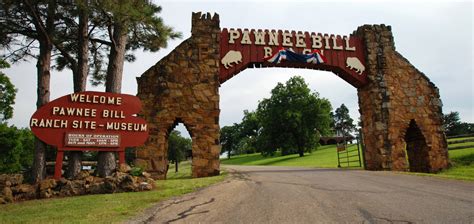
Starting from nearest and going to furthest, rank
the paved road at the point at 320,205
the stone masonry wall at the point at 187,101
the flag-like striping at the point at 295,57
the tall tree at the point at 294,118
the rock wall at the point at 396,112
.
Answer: the paved road at the point at 320,205 < the stone masonry wall at the point at 187,101 < the flag-like striping at the point at 295,57 < the rock wall at the point at 396,112 < the tall tree at the point at 294,118

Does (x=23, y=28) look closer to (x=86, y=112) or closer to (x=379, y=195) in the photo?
(x=86, y=112)

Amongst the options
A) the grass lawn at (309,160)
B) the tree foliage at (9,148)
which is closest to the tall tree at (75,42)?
the grass lawn at (309,160)

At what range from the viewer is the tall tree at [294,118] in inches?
1332

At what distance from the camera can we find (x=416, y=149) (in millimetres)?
14164

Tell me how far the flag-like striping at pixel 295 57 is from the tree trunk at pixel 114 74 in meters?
6.01

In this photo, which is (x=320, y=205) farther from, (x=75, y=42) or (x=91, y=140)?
(x=75, y=42)

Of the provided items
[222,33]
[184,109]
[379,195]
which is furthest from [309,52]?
[379,195]

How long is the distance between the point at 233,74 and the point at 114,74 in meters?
5.04

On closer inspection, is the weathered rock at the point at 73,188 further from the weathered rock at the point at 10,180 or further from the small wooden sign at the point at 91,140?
the weathered rock at the point at 10,180

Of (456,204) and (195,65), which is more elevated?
(195,65)

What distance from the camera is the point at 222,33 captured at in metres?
13.1

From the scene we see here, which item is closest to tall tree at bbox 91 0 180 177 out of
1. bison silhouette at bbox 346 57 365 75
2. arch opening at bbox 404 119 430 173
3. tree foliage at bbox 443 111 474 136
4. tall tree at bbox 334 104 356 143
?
bison silhouette at bbox 346 57 365 75

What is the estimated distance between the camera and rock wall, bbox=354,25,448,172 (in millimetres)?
13312

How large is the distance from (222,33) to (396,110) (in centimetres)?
864
